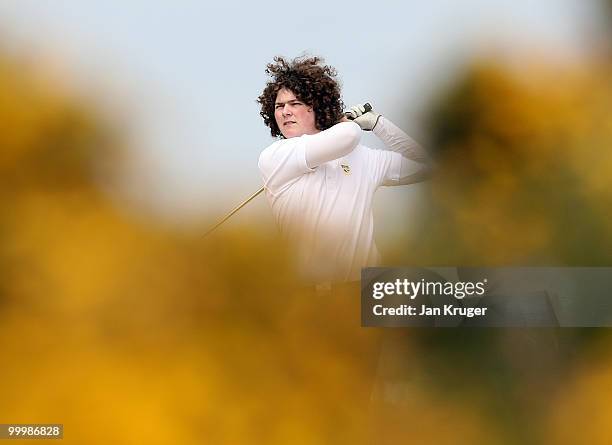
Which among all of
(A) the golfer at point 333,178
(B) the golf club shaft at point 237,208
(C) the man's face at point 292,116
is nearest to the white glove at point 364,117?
(A) the golfer at point 333,178

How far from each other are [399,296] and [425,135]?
0.61 metres

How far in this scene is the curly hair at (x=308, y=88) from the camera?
11.9ft

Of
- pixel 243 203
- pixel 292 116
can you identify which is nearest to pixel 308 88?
pixel 292 116

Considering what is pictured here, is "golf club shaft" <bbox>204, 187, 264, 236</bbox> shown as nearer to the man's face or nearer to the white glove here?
the man's face

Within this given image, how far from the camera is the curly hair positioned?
3613 mm

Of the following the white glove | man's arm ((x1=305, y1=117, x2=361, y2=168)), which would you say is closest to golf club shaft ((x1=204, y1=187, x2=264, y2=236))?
man's arm ((x1=305, y1=117, x2=361, y2=168))

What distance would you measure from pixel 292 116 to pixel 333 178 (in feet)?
0.96

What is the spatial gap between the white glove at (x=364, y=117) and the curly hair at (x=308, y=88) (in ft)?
0.18

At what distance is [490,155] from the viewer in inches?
141

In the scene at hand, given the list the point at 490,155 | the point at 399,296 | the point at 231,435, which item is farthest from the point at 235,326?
the point at 490,155

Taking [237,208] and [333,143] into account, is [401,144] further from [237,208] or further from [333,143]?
[237,208]

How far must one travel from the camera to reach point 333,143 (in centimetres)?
355

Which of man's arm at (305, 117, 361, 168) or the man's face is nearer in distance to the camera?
man's arm at (305, 117, 361, 168)

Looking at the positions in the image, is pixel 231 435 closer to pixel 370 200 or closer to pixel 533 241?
pixel 370 200
